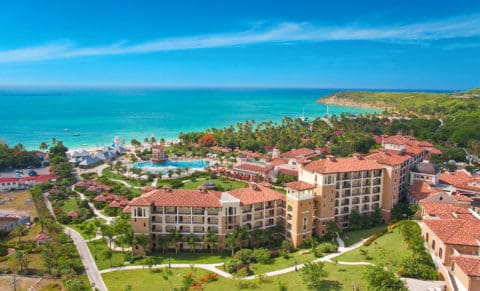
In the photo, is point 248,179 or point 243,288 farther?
point 248,179

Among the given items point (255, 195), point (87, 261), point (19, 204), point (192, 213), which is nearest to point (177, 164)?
point (19, 204)

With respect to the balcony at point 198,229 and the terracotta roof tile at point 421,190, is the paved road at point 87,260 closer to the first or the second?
the balcony at point 198,229

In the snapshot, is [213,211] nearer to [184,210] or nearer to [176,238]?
[184,210]

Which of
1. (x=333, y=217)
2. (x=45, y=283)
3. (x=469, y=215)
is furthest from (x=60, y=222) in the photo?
(x=469, y=215)

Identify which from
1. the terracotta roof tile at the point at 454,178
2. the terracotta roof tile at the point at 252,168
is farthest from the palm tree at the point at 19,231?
the terracotta roof tile at the point at 454,178

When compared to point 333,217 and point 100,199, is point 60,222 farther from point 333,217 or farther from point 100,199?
point 333,217
